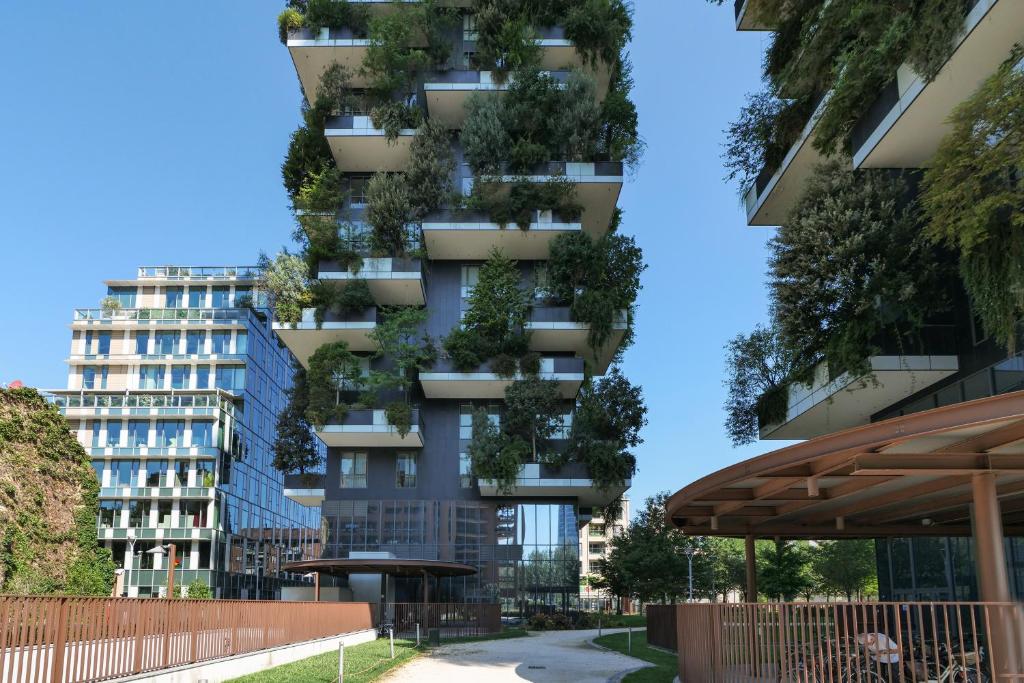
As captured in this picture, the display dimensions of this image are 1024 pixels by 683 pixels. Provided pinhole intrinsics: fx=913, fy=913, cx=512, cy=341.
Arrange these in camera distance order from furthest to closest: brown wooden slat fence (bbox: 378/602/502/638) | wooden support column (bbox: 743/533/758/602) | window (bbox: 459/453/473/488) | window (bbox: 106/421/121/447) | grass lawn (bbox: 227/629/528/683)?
window (bbox: 106/421/121/447) → window (bbox: 459/453/473/488) → brown wooden slat fence (bbox: 378/602/502/638) → wooden support column (bbox: 743/533/758/602) → grass lawn (bbox: 227/629/528/683)

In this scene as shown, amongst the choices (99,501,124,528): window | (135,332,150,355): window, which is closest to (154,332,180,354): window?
(135,332,150,355): window

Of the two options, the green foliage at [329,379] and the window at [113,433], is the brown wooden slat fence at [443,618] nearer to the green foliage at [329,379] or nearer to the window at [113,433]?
the green foliage at [329,379]

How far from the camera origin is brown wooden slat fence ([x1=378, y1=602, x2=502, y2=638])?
3681 centimetres


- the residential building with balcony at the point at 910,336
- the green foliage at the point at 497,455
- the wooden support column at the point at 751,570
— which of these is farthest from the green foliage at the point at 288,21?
the wooden support column at the point at 751,570

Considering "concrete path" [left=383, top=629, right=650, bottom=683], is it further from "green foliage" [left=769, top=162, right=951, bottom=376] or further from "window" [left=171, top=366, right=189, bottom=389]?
"window" [left=171, top=366, right=189, bottom=389]

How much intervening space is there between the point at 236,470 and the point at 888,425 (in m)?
71.7

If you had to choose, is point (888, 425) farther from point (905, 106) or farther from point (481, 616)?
A: point (481, 616)

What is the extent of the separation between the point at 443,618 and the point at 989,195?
28986 mm

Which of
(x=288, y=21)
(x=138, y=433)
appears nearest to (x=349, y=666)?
(x=288, y=21)

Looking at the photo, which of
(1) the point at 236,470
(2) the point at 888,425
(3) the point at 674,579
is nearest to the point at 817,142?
(2) the point at 888,425

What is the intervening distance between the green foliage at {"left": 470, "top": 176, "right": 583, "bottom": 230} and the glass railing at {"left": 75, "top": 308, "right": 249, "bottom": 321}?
127 feet

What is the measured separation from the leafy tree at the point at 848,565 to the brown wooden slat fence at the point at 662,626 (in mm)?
35868

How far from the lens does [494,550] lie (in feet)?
152

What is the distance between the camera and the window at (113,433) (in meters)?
71.4
